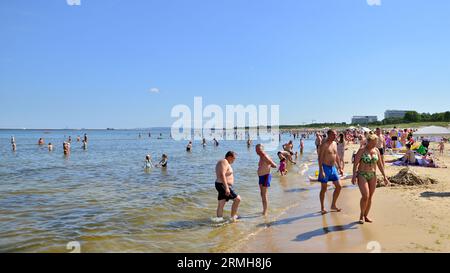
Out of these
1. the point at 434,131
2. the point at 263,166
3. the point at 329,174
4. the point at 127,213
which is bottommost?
the point at 127,213

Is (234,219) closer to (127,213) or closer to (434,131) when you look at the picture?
(127,213)

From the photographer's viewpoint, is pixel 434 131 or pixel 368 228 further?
pixel 434 131

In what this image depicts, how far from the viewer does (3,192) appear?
38.0 ft

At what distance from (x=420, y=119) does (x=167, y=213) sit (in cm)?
9115

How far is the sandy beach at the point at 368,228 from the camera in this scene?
5105 millimetres

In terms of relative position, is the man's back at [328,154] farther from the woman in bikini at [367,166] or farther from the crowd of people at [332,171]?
the woman in bikini at [367,166]

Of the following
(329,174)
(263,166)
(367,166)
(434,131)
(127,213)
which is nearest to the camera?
(367,166)

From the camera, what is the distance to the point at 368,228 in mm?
6020

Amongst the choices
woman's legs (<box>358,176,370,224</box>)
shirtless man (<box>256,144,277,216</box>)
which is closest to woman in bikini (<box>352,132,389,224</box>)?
woman's legs (<box>358,176,370,224</box>)

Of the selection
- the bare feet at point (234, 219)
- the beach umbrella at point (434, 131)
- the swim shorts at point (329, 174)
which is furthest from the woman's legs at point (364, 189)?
the beach umbrella at point (434, 131)

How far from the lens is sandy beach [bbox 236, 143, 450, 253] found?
511cm

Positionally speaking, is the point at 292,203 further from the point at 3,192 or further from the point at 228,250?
the point at 3,192

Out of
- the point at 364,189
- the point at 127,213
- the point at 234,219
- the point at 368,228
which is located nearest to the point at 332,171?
the point at 364,189

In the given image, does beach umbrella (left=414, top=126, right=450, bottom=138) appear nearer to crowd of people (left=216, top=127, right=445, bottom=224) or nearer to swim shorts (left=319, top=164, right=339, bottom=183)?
crowd of people (left=216, top=127, right=445, bottom=224)
